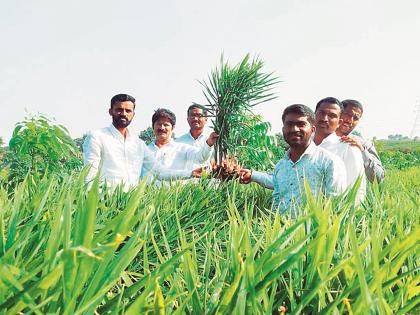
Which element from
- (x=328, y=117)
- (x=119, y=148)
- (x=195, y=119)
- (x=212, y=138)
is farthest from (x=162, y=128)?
(x=328, y=117)

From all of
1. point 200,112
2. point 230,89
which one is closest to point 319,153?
point 230,89

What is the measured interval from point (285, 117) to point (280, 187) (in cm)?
47

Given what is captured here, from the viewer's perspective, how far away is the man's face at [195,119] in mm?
4531

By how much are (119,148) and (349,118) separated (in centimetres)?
201

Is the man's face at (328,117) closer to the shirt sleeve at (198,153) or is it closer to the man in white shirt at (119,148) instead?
the shirt sleeve at (198,153)

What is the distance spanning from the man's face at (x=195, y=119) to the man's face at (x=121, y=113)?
3.06 feet

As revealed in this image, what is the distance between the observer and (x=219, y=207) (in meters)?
2.84

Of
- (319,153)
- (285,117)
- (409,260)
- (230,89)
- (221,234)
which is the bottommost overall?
(221,234)

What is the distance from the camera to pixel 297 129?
259 cm

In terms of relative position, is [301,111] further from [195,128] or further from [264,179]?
[195,128]

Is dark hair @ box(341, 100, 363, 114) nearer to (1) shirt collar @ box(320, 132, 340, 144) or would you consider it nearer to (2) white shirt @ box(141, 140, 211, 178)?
(1) shirt collar @ box(320, 132, 340, 144)

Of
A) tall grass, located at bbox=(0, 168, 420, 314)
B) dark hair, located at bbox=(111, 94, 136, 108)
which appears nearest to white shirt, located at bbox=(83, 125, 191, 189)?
dark hair, located at bbox=(111, 94, 136, 108)

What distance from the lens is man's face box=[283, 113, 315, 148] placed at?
8.45 ft

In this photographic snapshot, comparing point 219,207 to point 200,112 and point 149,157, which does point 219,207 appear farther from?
point 200,112
